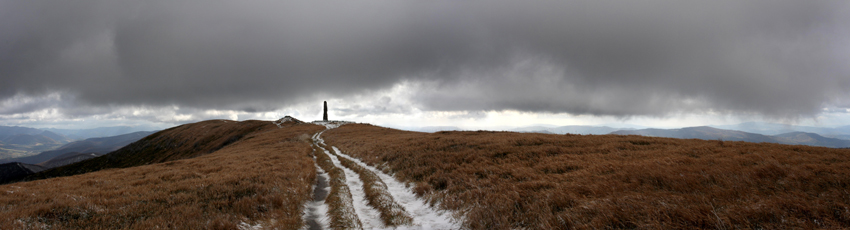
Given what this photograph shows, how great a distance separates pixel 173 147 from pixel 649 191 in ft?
362

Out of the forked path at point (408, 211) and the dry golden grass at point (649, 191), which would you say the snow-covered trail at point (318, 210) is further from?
the dry golden grass at point (649, 191)

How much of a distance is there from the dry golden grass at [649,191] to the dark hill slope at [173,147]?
70.0m

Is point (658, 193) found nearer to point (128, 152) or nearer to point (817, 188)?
point (817, 188)

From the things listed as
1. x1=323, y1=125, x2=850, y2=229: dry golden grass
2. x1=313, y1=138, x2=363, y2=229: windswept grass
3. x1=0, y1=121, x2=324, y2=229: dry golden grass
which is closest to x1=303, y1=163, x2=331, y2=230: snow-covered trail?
x1=313, y1=138, x2=363, y2=229: windswept grass

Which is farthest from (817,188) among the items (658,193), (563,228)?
(563,228)

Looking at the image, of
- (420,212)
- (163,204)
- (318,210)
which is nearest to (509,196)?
(420,212)

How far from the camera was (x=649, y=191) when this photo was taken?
26.1 feet

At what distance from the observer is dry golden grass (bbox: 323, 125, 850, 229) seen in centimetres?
591

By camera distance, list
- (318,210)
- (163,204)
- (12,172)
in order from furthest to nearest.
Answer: (12,172), (318,210), (163,204)

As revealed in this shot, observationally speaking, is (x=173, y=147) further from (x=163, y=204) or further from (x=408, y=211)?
(x=408, y=211)

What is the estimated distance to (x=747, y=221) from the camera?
5523 mm

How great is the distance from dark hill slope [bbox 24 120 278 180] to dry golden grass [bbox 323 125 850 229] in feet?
230

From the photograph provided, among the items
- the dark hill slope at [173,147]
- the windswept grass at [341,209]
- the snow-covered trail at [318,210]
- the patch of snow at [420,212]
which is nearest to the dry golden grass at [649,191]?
the patch of snow at [420,212]

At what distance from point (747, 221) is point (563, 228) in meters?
3.40
